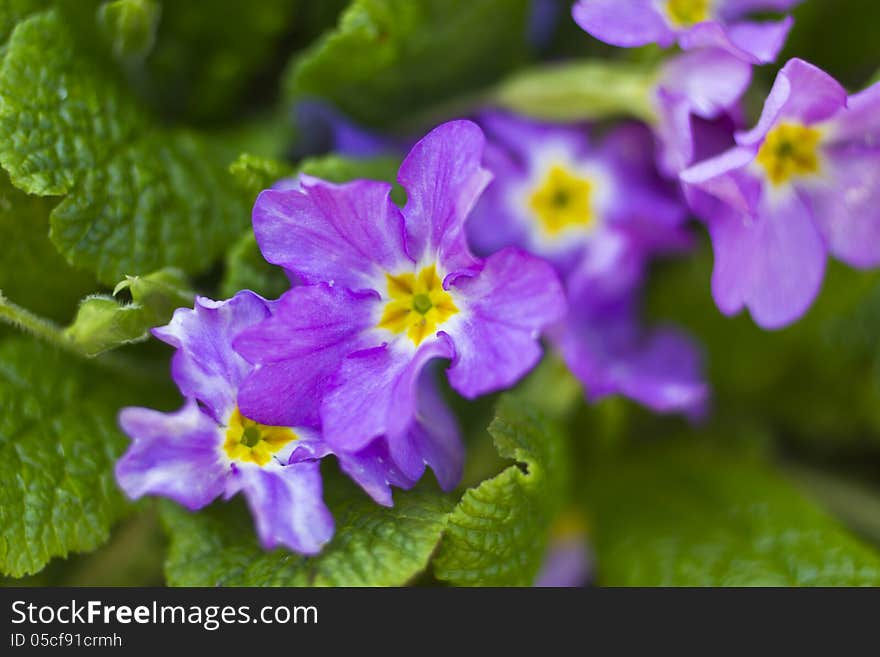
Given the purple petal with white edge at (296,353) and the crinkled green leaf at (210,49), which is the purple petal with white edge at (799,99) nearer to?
the purple petal with white edge at (296,353)

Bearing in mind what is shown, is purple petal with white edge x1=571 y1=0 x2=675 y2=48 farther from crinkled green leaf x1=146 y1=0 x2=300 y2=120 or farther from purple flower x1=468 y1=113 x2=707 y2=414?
crinkled green leaf x1=146 y1=0 x2=300 y2=120

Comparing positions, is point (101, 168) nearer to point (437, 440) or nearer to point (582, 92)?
point (437, 440)

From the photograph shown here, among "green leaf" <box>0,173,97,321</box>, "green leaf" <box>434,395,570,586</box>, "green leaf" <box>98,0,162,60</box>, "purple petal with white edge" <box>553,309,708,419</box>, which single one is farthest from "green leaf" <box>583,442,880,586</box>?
"green leaf" <box>98,0,162,60</box>

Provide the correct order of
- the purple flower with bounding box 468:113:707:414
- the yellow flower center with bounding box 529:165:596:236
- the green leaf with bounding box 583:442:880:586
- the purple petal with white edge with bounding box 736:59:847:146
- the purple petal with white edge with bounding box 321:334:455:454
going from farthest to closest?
the yellow flower center with bounding box 529:165:596:236 → the purple flower with bounding box 468:113:707:414 → the green leaf with bounding box 583:442:880:586 → the purple petal with white edge with bounding box 736:59:847:146 → the purple petal with white edge with bounding box 321:334:455:454

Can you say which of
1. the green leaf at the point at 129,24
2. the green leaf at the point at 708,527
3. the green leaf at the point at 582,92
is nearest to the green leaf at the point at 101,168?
the green leaf at the point at 129,24

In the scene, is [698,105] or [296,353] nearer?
[296,353]

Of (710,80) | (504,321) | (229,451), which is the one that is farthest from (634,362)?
(229,451)
